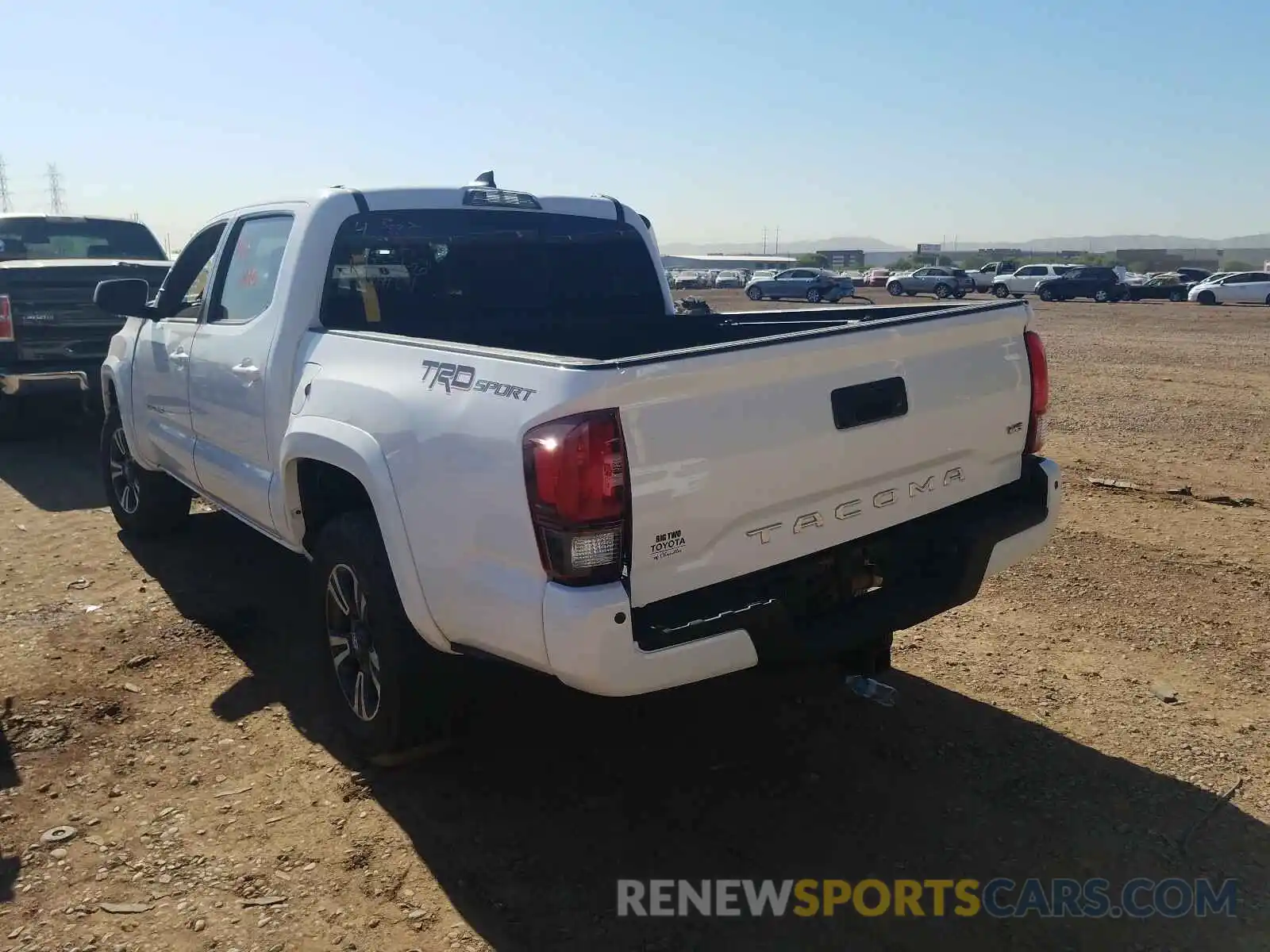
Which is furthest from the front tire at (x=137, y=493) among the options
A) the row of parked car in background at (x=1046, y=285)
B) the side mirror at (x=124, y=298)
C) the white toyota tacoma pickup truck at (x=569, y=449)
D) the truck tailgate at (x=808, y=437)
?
the row of parked car in background at (x=1046, y=285)

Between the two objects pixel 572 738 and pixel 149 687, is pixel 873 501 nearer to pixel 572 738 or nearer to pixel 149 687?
pixel 572 738

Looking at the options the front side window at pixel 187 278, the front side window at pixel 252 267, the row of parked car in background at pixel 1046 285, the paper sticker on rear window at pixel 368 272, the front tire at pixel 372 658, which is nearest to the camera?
the front tire at pixel 372 658

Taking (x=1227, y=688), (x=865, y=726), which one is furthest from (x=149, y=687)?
(x=1227, y=688)

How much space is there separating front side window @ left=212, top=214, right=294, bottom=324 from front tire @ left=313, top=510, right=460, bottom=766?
134 centimetres

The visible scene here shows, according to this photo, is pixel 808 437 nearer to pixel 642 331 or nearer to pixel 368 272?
pixel 642 331

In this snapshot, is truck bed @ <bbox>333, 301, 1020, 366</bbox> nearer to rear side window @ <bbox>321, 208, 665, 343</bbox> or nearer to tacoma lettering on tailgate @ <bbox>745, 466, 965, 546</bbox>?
rear side window @ <bbox>321, 208, 665, 343</bbox>

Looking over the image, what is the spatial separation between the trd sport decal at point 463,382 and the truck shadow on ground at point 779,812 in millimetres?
1013

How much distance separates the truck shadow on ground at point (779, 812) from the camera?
2.86 meters

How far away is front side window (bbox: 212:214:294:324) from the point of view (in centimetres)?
442

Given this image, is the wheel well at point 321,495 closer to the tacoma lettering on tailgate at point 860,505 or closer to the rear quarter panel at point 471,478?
the rear quarter panel at point 471,478

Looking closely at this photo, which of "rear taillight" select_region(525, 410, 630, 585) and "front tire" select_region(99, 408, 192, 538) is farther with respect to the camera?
"front tire" select_region(99, 408, 192, 538)

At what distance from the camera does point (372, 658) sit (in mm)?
3566

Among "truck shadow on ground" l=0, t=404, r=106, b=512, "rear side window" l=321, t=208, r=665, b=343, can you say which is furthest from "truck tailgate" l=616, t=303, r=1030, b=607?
"truck shadow on ground" l=0, t=404, r=106, b=512

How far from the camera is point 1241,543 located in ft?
19.6
